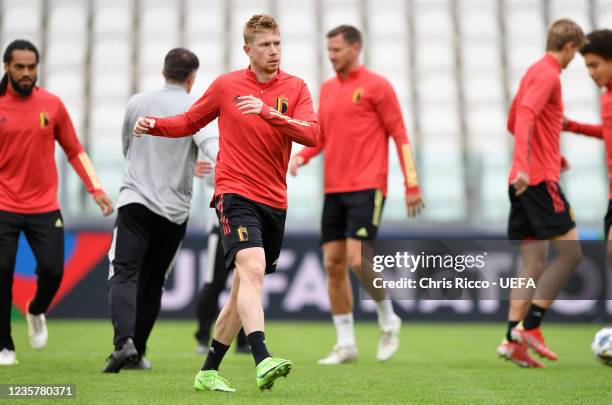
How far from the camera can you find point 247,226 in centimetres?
545

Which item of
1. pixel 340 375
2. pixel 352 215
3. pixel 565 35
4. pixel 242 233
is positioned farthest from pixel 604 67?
pixel 242 233

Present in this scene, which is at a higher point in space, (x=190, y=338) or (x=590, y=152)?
(x=590, y=152)

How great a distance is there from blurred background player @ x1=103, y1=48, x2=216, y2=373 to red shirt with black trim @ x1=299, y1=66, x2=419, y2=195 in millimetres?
1471

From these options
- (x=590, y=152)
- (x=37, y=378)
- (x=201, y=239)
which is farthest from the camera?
(x=590, y=152)

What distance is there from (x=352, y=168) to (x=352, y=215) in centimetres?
38

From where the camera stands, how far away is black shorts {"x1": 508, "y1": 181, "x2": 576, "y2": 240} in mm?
7496

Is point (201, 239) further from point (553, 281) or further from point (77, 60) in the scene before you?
point (77, 60)

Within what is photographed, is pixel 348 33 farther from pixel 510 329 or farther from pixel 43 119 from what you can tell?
pixel 510 329

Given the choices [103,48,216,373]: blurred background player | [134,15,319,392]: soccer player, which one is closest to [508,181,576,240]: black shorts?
[103,48,216,373]: blurred background player

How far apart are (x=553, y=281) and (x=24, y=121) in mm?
A: 3988

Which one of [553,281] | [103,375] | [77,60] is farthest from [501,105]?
[103,375]

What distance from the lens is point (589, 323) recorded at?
14305 mm

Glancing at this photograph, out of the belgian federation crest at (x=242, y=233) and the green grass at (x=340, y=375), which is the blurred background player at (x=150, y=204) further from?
the belgian federation crest at (x=242, y=233)

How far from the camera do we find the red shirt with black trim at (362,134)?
8.20 meters
